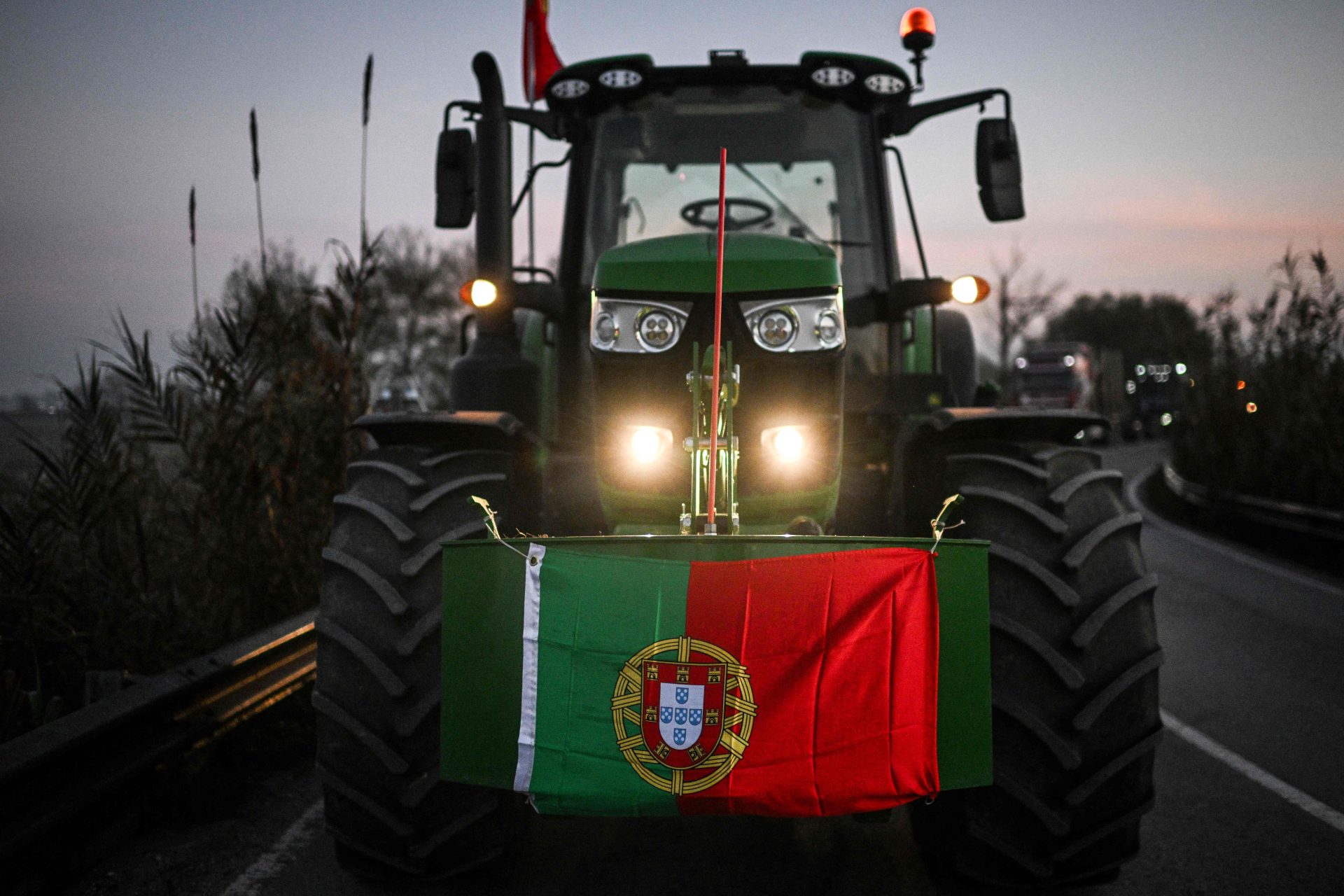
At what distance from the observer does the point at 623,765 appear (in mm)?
2406

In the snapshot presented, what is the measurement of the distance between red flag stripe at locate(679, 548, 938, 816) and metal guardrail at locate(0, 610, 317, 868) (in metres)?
1.89

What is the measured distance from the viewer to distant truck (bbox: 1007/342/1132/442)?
143ft

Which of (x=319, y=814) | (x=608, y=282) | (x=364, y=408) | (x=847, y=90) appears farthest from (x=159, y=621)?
(x=847, y=90)

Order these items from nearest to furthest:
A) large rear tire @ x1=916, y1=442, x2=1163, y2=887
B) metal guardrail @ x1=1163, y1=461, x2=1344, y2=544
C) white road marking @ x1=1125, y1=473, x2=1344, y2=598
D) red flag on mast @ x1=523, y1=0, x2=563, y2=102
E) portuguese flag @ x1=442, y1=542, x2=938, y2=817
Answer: portuguese flag @ x1=442, y1=542, x2=938, y2=817, large rear tire @ x1=916, y1=442, x2=1163, y2=887, red flag on mast @ x1=523, y1=0, x2=563, y2=102, white road marking @ x1=1125, y1=473, x2=1344, y2=598, metal guardrail @ x1=1163, y1=461, x2=1344, y2=544

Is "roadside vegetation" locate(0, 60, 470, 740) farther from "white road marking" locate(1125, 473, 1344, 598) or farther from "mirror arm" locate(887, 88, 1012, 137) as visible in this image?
"white road marking" locate(1125, 473, 1344, 598)

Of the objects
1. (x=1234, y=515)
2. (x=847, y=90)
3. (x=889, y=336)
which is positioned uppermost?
(x=847, y=90)

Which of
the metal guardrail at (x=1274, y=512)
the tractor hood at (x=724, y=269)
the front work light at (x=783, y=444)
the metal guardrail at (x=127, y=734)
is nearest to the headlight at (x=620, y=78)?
the tractor hood at (x=724, y=269)

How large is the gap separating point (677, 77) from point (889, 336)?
55.0 inches

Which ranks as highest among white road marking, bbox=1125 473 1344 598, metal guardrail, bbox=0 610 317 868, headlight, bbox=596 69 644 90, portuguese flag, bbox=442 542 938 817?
headlight, bbox=596 69 644 90

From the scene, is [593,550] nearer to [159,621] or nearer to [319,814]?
[319,814]

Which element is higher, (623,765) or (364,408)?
(364,408)

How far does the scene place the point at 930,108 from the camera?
4.54 m

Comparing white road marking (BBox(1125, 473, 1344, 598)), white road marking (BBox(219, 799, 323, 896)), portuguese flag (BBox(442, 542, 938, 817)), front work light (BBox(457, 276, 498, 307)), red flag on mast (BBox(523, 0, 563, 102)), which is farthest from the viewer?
white road marking (BBox(1125, 473, 1344, 598))

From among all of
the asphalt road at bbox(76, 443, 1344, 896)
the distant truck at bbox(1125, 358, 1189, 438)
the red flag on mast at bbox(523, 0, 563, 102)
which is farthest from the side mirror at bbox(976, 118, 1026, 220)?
the distant truck at bbox(1125, 358, 1189, 438)
